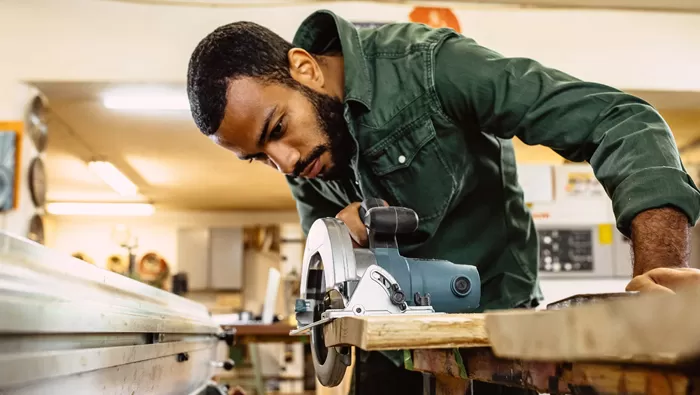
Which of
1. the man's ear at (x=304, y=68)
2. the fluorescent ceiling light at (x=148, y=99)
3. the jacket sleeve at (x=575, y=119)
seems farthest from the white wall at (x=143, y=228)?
the jacket sleeve at (x=575, y=119)

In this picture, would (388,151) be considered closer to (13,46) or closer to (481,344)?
(481,344)

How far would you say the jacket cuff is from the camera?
0.88m

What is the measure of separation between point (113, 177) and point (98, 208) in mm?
1970

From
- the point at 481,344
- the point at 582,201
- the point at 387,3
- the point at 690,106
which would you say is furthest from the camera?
the point at 690,106

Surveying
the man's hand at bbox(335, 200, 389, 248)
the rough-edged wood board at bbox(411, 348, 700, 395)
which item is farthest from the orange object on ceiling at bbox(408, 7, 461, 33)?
the rough-edged wood board at bbox(411, 348, 700, 395)

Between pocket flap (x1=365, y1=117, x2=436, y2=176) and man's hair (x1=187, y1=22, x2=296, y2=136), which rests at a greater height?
man's hair (x1=187, y1=22, x2=296, y2=136)

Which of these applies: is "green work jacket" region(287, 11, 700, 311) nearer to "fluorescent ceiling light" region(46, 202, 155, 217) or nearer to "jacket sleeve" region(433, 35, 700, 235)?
"jacket sleeve" region(433, 35, 700, 235)

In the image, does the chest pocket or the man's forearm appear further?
the chest pocket

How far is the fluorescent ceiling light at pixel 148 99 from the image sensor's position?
3.61 metres

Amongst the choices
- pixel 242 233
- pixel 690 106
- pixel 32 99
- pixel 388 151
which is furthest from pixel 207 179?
pixel 388 151

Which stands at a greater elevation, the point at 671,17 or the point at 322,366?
the point at 671,17

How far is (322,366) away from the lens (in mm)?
1132

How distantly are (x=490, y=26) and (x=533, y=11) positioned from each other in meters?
0.26

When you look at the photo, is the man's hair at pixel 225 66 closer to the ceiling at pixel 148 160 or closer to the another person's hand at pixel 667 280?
the another person's hand at pixel 667 280
